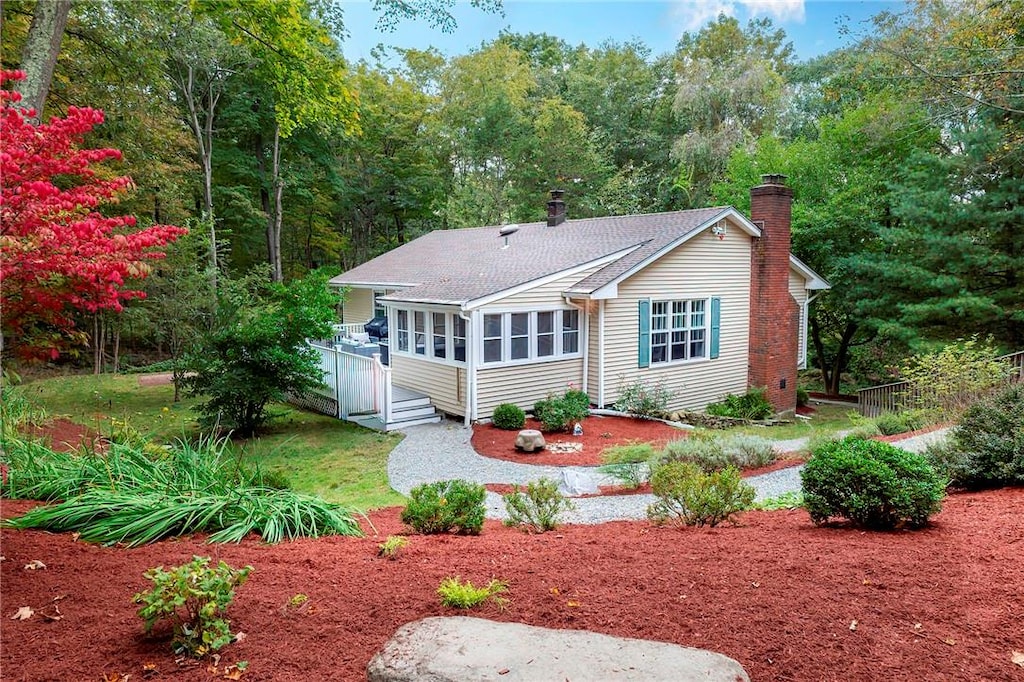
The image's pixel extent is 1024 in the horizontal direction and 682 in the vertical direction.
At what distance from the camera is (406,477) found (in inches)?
376

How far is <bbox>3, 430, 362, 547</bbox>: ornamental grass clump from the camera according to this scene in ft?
15.0

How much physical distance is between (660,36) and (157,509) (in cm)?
3886

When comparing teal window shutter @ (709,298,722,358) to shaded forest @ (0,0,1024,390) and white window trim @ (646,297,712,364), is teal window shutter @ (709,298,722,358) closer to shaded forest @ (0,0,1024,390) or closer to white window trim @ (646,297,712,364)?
white window trim @ (646,297,712,364)

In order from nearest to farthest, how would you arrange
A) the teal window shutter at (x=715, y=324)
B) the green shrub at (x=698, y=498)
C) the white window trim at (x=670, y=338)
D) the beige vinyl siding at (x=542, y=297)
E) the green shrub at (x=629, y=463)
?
the green shrub at (x=698, y=498)
the green shrub at (x=629, y=463)
the beige vinyl siding at (x=542, y=297)
the white window trim at (x=670, y=338)
the teal window shutter at (x=715, y=324)

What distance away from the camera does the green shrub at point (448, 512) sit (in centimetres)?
523

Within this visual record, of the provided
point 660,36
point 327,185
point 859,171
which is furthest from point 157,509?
point 660,36

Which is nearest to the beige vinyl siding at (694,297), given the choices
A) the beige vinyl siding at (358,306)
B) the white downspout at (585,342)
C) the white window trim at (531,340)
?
the white downspout at (585,342)

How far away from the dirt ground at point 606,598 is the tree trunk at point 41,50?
18.4 ft

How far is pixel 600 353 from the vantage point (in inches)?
561

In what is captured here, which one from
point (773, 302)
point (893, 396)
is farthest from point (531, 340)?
point (893, 396)

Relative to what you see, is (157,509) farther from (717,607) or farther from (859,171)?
(859,171)

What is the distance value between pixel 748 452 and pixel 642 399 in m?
5.21

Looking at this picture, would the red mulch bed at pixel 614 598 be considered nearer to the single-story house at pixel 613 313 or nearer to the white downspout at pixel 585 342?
the single-story house at pixel 613 313

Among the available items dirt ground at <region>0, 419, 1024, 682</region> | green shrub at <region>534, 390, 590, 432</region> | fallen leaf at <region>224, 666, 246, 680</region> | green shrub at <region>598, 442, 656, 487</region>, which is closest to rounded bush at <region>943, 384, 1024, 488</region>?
dirt ground at <region>0, 419, 1024, 682</region>
